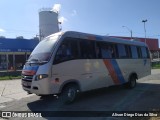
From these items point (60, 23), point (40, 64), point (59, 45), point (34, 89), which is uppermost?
point (60, 23)

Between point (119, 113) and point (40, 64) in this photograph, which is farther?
point (40, 64)

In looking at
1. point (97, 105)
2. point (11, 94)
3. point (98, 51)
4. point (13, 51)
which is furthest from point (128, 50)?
point (13, 51)

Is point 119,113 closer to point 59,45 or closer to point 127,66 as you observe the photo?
point 59,45

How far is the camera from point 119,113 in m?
8.52

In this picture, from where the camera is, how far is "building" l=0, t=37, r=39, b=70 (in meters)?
48.8

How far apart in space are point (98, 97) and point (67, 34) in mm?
3314

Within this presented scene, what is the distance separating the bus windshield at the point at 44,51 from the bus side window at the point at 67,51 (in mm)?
325

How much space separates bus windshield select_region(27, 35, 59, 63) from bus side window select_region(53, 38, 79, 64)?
0.32 meters

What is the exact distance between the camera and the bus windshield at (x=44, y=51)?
9816mm

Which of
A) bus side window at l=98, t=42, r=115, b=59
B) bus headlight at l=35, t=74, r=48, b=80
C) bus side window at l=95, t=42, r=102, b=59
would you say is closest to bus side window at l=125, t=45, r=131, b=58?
bus side window at l=98, t=42, r=115, b=59

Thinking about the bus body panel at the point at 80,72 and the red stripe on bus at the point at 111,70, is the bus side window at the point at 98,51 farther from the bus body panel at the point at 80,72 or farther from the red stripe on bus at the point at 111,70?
the red stripe on bus at the point at 111,70

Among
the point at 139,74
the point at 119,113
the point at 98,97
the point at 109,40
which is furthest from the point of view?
the point at 139,74

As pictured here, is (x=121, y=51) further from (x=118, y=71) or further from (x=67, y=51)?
(x=67, y=51)

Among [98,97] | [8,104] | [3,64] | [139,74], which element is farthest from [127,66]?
[3,64]
